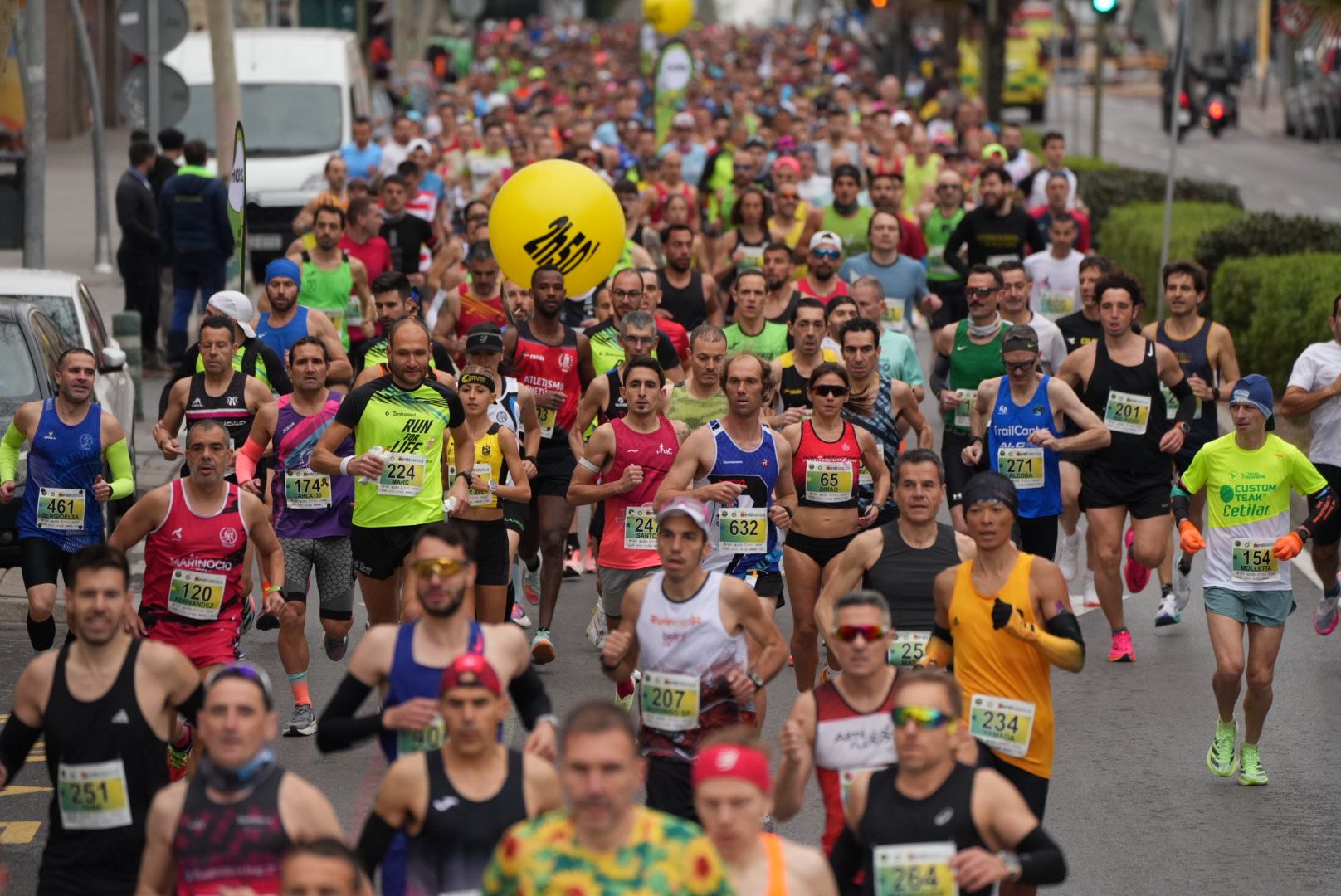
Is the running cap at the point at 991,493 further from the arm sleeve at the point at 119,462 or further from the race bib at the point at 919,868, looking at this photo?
the arm sleeve at the point at 119,462

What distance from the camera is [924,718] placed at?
571 cm

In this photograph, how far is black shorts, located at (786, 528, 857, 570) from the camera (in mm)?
10078

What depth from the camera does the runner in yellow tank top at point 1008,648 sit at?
7.23 metres

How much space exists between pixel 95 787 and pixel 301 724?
3.56 meters

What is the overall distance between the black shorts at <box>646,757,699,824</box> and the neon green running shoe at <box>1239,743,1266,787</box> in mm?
3066

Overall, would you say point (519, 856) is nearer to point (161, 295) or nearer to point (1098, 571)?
point (1098, 571)

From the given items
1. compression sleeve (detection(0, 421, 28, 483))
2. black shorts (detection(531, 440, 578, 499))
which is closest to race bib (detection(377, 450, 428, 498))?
compression sleeve (detection(0, 421, 28, 483))

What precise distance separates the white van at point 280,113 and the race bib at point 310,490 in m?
14.4

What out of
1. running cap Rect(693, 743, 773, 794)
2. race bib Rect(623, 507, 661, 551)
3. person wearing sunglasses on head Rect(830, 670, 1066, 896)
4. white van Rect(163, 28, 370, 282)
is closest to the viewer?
running cap Rect(693, 743, 773, 794)

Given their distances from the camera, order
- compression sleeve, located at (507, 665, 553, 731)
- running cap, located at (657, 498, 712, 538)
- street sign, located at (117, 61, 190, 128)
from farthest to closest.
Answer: street sign, located at (117, 61, 190, 128)
running cap, located at (657, 498, 712, 538)
compression sleeve, located at (507, 665, 553, 731)

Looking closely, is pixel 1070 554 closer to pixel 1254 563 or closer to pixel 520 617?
pixel 520 617

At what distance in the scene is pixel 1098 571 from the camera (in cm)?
1155

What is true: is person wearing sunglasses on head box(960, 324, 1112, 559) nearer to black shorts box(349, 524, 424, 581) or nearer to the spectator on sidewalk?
black shorts box(349, 524, 424, 581)

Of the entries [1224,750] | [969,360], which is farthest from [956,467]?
[1224,750]
